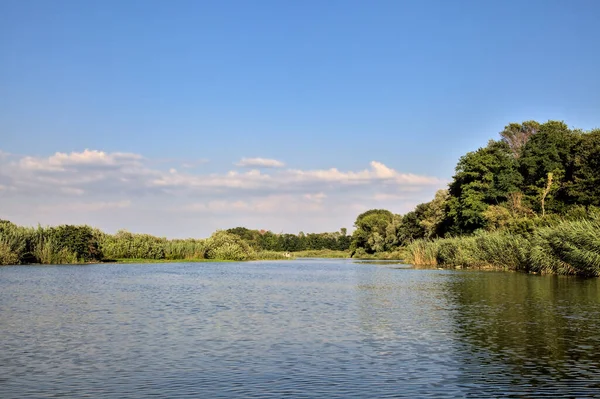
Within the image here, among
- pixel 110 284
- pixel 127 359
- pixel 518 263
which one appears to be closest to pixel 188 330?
pixel 127 359

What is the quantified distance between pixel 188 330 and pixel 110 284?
2089 centimetres

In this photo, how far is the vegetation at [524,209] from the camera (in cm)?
4581

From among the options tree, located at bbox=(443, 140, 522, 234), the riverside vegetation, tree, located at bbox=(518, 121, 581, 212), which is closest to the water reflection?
the riverside vegetation

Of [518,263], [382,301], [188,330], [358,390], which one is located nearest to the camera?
[358,390]

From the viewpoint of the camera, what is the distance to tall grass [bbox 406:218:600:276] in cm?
4200

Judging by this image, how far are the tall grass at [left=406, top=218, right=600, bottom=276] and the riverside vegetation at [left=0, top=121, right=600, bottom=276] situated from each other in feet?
0.27

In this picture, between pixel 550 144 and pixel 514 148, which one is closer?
pixel 550 144

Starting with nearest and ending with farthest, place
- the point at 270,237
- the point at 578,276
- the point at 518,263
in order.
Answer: the point at 578,276
the point at 518,263
the point at 270,237

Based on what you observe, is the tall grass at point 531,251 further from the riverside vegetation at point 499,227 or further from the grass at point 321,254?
the grass at point 321,254

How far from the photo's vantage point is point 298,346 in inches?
645

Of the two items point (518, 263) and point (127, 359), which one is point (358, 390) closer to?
point (127, 359)

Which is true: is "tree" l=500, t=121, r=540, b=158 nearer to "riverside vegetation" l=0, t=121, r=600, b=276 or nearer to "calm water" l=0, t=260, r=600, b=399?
"riverside vegetation" l=0, t=121, r=600, b=276

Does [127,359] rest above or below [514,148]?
below

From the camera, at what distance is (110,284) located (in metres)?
A: 38.3
